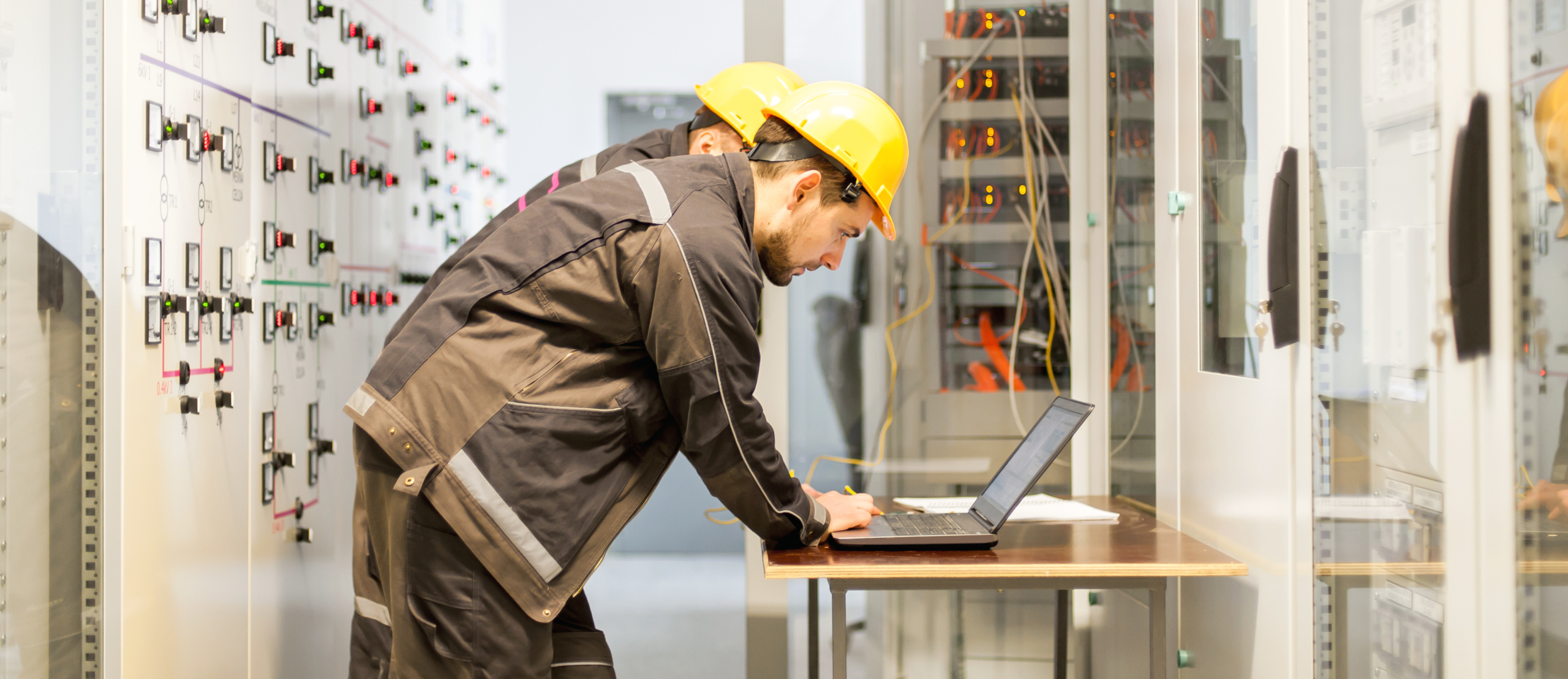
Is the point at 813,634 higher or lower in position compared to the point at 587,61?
lower

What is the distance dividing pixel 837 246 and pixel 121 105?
124 cm

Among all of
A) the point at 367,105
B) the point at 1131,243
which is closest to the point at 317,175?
the point at 367,105

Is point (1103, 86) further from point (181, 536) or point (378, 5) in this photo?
point (181, 536)

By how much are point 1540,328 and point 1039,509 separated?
3.48ft

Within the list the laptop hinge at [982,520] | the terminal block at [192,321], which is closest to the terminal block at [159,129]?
the terminal block at [192,321]

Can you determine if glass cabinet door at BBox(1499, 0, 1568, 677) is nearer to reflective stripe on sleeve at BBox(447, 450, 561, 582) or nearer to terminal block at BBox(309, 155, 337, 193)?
reflective stripe on sleeve at BBox(447, 450, 561, 582)

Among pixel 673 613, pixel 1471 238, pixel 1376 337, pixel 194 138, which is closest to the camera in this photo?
pixel 1471 238

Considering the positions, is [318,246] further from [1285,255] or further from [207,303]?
[1285,255]

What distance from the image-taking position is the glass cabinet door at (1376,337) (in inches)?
42.0

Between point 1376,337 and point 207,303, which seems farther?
point 207,303

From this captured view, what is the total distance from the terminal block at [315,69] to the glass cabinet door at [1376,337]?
217 centimetres

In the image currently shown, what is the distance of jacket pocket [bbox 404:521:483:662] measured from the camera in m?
1.21

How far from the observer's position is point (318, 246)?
7.88 ft

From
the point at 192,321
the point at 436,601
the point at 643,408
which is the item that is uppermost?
the point at 192,321
